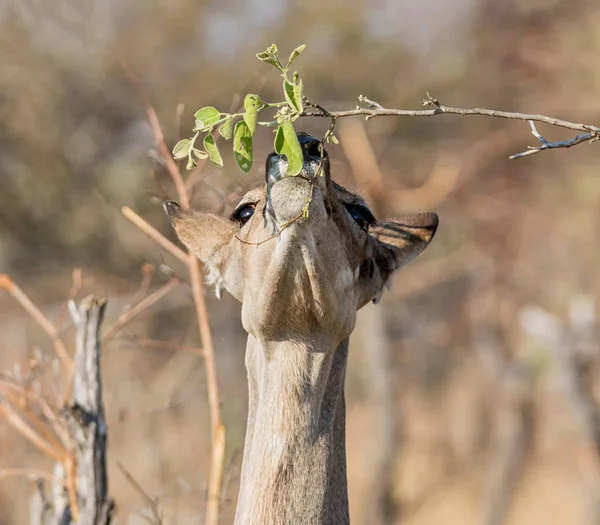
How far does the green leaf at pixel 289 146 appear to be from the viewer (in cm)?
330

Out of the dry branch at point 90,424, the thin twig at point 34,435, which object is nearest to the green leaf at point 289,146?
the dry branch at point 90,424

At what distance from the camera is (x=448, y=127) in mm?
22578

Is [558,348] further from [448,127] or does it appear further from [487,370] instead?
[448,127]

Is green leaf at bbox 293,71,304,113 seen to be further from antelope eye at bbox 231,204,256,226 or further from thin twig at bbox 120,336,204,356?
thin twig at bbox 120,336,204,356

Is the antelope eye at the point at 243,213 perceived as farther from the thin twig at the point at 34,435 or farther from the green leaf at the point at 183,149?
the thin twig at the point at 34,435

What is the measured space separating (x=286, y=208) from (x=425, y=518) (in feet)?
45.0

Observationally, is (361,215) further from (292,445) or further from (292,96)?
(292,96)

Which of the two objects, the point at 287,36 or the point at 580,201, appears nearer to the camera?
the point at 580,201

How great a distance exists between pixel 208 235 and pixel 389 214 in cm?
785

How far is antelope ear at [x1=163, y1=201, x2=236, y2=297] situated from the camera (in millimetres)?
4824

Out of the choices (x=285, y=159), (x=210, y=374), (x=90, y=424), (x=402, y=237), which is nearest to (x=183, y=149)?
(x=285, y=159)

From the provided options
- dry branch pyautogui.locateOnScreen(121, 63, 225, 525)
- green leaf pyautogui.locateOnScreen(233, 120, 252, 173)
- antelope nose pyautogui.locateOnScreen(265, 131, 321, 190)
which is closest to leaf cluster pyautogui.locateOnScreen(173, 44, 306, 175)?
green leaf pyautogui.locateOnScreen(233, 120, 252, 173)

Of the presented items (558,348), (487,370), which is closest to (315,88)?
(487,370)

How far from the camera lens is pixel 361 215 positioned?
4.67m
